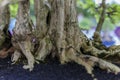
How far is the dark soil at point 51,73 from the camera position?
1065 mm

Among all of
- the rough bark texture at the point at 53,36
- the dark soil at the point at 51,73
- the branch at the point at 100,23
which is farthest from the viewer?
the branch at the point at 100,23

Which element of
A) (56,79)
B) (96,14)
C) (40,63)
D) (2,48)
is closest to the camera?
(56,79)

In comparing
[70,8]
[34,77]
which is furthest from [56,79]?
[70,8]

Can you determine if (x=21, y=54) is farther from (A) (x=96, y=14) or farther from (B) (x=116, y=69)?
(A) (x=96, y=14)

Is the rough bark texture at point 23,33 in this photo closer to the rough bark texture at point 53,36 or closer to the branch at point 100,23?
the rough bark texture at point 53,36

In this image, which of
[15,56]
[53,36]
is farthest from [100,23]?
[15,56]

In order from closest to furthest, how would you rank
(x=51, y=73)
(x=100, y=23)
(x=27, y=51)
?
(x=51, y=73) → (x=27, y=51) → (x=100, y=23)

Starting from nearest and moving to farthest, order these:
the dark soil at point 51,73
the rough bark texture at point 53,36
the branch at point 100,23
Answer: the dark soil at point 51,73 < the rough bark texture at point 53,36 < the branch at point 100,23

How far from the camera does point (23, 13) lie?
4.02 feet

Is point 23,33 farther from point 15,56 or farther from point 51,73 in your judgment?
point 51,73

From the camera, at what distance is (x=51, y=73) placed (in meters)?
1.08

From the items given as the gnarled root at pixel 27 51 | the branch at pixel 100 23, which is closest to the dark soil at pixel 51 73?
the gnarled root at pixel 27 51

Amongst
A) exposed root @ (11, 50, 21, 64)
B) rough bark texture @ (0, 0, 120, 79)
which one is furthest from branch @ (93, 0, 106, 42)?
exposed root @ (11, 50, 21, 64)

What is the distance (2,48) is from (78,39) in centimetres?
32
